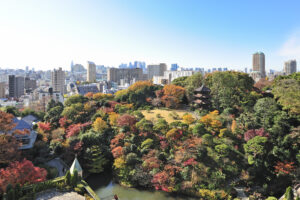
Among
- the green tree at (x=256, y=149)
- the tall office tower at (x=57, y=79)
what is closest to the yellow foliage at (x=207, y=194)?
the green tree at (x=256, y=149)

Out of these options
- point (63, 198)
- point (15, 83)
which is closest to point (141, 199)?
point (63, 198)

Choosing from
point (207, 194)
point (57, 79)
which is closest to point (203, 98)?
point (207, 194)

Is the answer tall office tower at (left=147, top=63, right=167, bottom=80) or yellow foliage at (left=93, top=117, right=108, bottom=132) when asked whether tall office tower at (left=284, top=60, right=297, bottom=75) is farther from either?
yellow foliage at (left=93, top=117, right=108, bottom=132)

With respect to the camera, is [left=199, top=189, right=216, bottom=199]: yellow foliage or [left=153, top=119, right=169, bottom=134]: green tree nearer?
[left=199, top=189, right=216, bottom=199]: yellow foliage

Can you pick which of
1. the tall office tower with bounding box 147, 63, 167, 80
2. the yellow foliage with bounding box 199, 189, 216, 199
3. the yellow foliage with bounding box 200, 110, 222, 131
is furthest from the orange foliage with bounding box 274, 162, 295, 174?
the tall office tower with bounding box 147, 63, 167, 80

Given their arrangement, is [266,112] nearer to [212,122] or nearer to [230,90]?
[212,122]

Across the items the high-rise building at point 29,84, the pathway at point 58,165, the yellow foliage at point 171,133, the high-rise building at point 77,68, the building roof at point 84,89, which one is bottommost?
the pathway at point 58,165

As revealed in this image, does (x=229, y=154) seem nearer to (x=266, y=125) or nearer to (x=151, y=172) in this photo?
(x=266, y=125)

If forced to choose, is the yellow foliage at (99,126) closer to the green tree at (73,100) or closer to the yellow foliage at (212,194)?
the green tree at (73,100)
